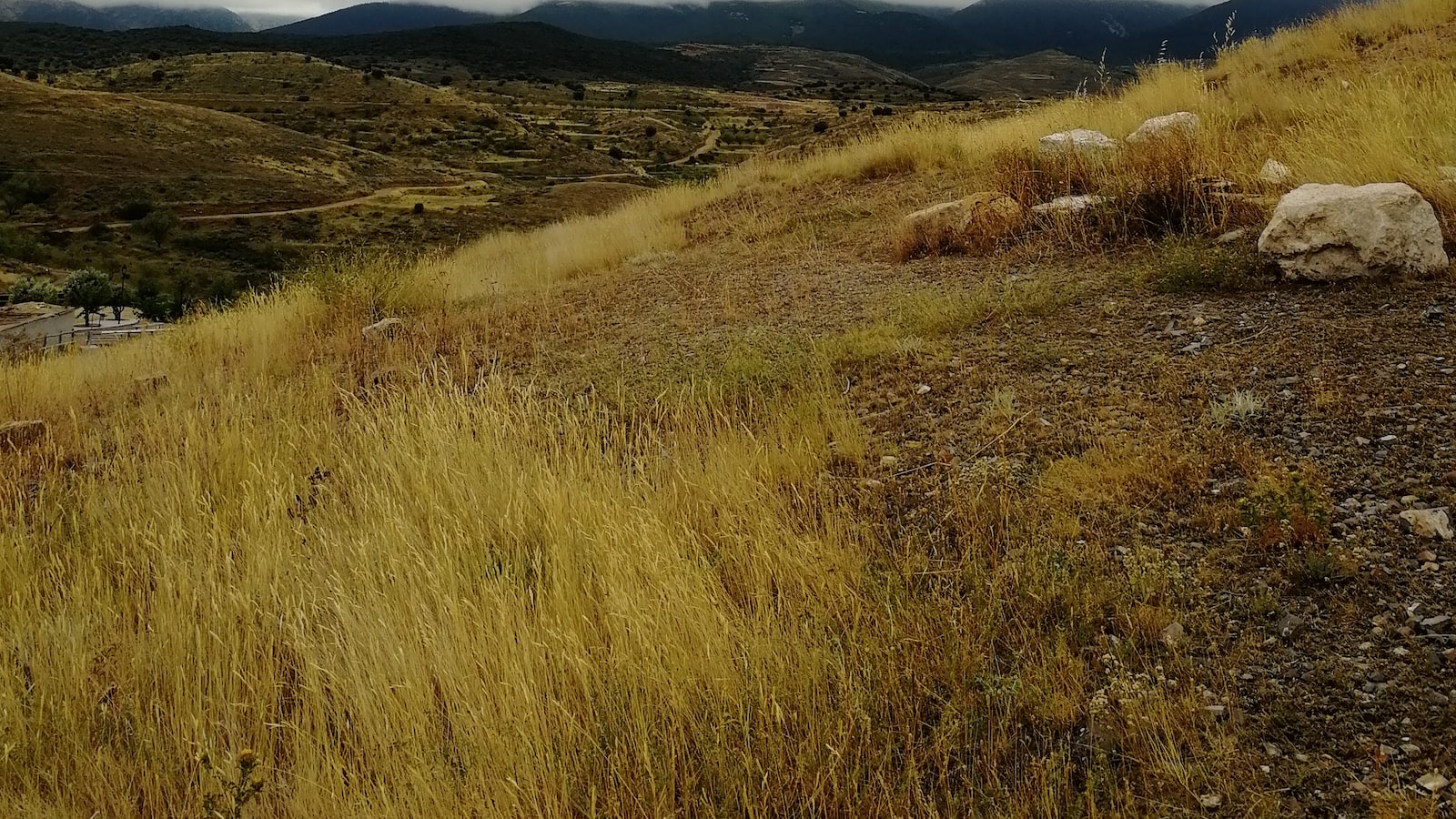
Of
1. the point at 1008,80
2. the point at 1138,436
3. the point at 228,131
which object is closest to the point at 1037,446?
the point at 1138,436

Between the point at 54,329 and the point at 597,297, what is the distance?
26.4 m

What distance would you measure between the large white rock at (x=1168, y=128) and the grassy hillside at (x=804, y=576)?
1.73m

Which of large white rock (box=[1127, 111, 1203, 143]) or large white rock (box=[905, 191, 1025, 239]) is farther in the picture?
large white rock (box=[1127, 111, 1203, 143])

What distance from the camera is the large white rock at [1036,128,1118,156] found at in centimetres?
726

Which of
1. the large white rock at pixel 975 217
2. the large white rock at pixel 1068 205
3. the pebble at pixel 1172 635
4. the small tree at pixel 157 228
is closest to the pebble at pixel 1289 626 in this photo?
the pebble at pixel 1172 635

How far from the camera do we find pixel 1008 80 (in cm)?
14738

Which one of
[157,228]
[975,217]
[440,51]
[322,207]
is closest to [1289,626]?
[975,217]

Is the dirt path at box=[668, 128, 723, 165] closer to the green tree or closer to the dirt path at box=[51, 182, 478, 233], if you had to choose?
the dirt path at box=[51, 182, 478, 233]

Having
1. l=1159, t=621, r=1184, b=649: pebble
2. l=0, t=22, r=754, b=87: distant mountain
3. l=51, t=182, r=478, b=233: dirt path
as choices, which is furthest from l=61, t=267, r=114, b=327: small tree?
l=0, t=22, r=754, b=87: distant mountain

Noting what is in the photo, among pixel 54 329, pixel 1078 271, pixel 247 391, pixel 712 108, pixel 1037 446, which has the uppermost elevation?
pixel 712 108

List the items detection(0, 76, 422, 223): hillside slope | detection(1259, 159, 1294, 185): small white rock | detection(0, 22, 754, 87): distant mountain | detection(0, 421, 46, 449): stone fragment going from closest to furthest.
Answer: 1. detection(0, 421, 46, 449): stone fragment
2. detection(1259, 159, 1294, 185): small white rock
3. detection(0, 76, 422, 223): hillside slope
4. detection(0, 22, 754, 87): distant mountain

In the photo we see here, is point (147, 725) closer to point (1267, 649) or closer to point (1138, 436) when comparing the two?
point (1267, 649)

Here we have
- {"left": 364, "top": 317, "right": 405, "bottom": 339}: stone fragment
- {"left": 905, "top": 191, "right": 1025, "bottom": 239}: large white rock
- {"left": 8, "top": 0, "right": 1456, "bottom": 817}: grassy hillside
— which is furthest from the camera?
{"left": 364, "top": 317, "right": 405, "bottom": 339}: stone fragment

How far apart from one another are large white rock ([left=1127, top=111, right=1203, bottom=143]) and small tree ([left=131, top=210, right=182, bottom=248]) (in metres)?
47.2
